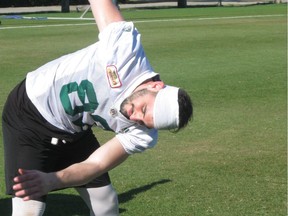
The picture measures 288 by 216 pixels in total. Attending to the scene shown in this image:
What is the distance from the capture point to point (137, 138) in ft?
14.0

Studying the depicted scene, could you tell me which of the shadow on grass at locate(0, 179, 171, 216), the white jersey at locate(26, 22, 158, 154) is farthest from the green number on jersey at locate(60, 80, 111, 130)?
the shadow on grass at locate(0, 179, 171, 216)

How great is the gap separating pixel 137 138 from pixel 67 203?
111 inches

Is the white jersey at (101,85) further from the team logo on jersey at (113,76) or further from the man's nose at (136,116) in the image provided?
the man's nose at (136,116)

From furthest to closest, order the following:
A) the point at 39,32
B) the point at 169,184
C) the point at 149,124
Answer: the point at 39,32 → the point at 169,184 → the point at 149,124

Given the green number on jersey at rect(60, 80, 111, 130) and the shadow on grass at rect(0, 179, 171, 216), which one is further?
the shadow on grass at rect(0, 179, 171, 216)

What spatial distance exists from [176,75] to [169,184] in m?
7.70

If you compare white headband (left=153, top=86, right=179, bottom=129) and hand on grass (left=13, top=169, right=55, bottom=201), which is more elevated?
white headband (left=153, top=86, right=179, bottom=129)

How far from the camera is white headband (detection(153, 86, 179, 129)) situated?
386cm

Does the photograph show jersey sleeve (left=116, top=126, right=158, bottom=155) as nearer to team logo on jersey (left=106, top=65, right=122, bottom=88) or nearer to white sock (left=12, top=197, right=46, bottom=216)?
team logo on jersey (left=106, top=65, right=122, bottom=88)

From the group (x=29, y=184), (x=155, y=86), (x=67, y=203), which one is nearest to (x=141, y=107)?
(x=155, y=86)

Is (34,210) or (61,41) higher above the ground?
(34,210)

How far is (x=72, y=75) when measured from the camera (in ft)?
14.6

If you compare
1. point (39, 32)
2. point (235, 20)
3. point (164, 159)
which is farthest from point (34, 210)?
point (235, 20)

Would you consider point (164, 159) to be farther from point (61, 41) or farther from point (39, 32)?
point (39, 32)
